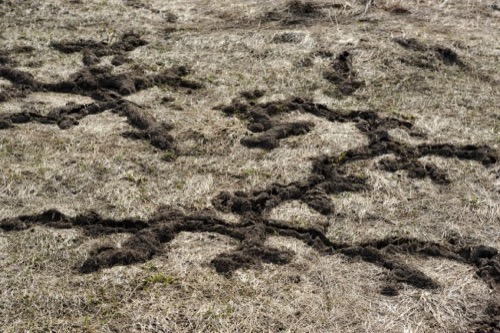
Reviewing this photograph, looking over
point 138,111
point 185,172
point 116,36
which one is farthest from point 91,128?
point 116,36

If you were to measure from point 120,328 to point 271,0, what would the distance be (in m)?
7.36

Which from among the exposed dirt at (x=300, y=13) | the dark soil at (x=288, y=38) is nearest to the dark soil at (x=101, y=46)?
the dark soil at (x=288, y=38)

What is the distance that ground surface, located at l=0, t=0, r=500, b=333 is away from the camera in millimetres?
4867

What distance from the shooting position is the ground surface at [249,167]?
192 inches

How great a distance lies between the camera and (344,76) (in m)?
8.48

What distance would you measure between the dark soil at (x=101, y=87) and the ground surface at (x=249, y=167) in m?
0.03

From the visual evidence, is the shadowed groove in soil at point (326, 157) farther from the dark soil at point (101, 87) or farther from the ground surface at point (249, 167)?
the dark soil at point (101, 87)

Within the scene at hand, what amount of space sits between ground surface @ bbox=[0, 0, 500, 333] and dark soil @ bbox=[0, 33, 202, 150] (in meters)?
0.03

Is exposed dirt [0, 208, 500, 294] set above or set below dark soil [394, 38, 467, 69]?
below

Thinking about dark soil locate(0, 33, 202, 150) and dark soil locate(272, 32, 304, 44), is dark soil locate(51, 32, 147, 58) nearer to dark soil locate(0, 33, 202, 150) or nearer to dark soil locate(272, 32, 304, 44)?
dark soil locate(0, 33, 202, 150)

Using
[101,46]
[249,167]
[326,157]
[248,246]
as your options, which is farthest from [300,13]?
[248,246]

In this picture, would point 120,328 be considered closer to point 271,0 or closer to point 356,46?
point 356,46

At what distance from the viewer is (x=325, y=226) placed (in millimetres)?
5809

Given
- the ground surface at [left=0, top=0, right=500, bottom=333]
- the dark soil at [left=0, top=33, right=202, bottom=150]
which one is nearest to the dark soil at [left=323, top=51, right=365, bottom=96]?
the ground surface at [left=0, top=0, right=500, bottom=333]
